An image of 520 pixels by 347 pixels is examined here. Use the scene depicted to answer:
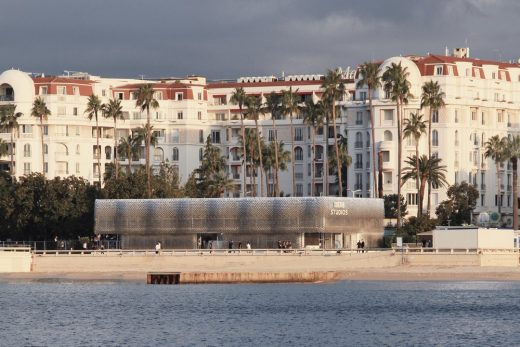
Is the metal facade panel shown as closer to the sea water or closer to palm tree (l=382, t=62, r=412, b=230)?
the sea water

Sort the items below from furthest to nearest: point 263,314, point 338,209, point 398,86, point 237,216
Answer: point 398,86, point 237,216, point 338,209, point 263,314

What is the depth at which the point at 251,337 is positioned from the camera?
101250 millimetres

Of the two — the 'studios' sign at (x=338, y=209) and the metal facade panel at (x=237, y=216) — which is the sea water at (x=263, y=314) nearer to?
the metal facade panel at (x=237, y=216)

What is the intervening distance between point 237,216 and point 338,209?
988 centimetres

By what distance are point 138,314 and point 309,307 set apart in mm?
13608

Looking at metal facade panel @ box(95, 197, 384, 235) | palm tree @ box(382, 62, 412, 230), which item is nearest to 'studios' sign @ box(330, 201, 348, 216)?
metal facade panel @ box(95, 197, 384, 235)

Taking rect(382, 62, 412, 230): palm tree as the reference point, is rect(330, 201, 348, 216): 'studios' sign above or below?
below

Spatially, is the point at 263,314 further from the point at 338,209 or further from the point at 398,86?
the point at 398,86

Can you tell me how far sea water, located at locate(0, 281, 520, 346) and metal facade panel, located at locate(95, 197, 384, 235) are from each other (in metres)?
17.1

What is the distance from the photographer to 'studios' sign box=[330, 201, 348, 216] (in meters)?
164

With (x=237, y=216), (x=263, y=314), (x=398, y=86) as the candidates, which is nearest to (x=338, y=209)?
(x=237, y=216)

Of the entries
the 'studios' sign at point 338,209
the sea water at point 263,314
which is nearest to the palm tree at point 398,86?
the 'studios' sign at point 338,209

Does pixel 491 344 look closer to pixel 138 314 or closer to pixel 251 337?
pixel 251 337

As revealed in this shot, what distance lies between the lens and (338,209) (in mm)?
164875
